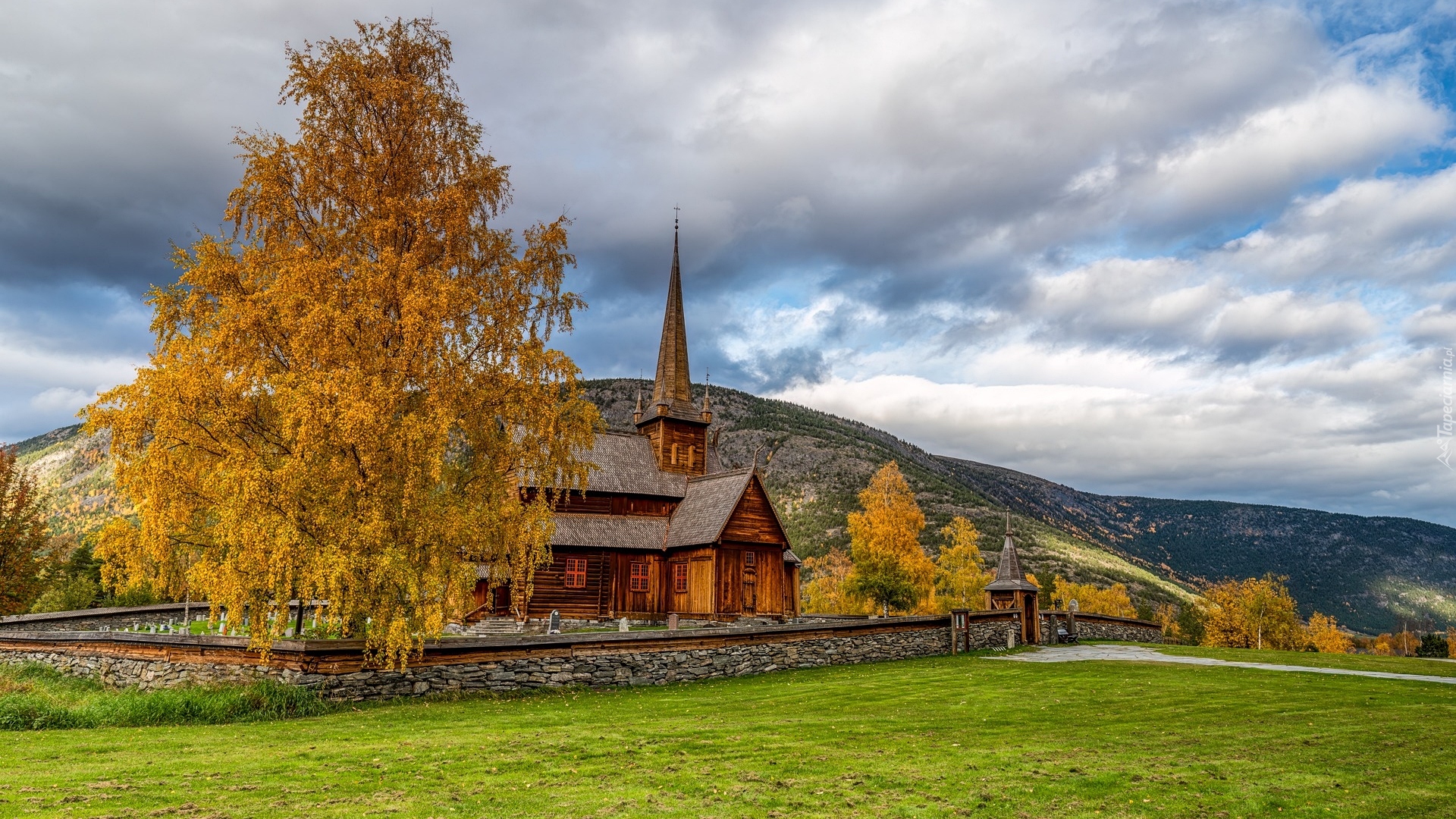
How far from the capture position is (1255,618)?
5919 cm

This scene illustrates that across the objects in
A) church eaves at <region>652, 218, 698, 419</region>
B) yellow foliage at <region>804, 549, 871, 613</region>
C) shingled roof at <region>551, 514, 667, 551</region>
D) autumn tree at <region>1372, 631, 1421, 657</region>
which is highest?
church eaves at <region>652, 218, 698, 419</region>

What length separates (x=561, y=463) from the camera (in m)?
19.4

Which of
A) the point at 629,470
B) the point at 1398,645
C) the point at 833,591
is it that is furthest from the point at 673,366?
the point at 1398,645

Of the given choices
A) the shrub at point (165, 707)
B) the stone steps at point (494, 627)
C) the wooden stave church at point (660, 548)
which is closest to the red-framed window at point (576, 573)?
the wooden stave church at point (660, 548)

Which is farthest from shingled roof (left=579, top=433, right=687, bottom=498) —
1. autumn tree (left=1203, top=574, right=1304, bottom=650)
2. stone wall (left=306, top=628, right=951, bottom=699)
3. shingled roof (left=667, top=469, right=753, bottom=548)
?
autumn tree (left=1203, top=574, right=1304, bottom=650)

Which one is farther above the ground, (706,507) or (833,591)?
(706,507)

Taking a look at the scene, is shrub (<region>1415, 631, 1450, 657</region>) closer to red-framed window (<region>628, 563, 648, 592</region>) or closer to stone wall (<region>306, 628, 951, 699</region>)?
stone wall (<region>306, 628, 951, 699</region>)

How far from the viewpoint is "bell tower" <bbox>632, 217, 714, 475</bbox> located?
42531 millimetres

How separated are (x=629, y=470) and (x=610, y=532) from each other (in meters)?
3.65

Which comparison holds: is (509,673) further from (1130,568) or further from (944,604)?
(1130,568)

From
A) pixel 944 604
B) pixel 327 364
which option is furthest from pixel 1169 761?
pixel 944 604

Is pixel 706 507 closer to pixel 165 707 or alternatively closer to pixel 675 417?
pixel 675 417

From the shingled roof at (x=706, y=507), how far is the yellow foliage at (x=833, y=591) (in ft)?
52.6

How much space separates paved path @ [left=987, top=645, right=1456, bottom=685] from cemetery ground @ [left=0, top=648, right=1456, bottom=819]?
4616mm
